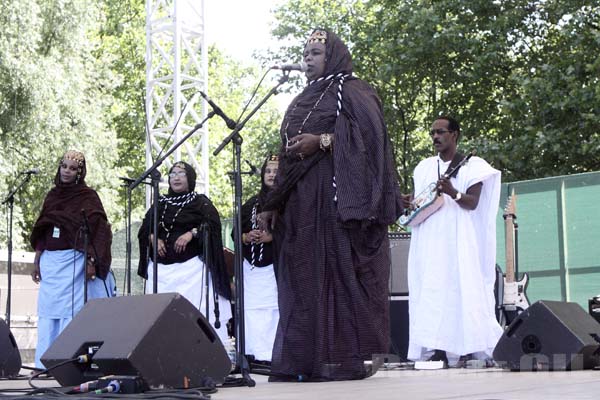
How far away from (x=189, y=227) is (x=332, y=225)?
9.10 ft

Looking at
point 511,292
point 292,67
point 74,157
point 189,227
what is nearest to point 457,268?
point 511,292

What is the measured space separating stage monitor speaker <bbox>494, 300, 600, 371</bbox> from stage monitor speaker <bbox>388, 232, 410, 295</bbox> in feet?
8.98

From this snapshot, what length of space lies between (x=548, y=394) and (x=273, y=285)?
455cm

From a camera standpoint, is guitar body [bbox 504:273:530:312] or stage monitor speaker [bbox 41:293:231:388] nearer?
stage monitor speaker [bbox 41:293:231:388]

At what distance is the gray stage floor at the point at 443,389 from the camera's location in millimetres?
3861

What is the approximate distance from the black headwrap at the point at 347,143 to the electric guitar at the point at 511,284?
11.6 feet

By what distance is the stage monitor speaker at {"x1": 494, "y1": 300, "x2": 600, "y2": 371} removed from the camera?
5.70 metres

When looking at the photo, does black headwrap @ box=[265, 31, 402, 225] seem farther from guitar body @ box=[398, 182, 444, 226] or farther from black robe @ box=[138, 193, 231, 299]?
black robe @ box=[138, 193, 231, 299]

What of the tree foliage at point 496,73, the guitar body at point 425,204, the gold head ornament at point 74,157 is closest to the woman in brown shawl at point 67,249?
the gold head ornament at point 74,157

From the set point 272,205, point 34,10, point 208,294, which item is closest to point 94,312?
point 272,205

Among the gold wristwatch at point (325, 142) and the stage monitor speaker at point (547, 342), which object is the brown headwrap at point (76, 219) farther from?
the stage monitor speaker at point (547, 342)

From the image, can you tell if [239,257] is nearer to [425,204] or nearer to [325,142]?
[325,142]

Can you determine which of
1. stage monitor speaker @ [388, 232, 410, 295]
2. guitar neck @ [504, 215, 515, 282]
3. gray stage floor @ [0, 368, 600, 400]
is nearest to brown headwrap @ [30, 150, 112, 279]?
gray stage floor @ [0, 368, 600, 400]

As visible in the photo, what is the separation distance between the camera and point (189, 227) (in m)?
7.78
